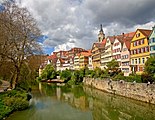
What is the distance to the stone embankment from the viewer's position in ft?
87.9

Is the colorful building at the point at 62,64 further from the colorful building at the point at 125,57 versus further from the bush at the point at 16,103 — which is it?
the bush at the point at 16,103

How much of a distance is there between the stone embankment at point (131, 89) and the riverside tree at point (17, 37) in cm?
1377

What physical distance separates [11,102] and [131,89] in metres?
16.6

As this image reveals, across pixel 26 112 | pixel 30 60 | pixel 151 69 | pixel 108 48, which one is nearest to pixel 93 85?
pixel 108 48

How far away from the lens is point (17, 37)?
25.8 m

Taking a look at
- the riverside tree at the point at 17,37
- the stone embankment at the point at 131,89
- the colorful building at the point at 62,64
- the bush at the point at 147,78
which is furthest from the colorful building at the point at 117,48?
the colorful building at the point at 62,64

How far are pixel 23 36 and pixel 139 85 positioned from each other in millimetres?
15990

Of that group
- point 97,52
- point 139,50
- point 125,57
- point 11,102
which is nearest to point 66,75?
point 97,52

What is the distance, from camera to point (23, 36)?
26172 millimetres

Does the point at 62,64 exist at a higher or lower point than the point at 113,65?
higher

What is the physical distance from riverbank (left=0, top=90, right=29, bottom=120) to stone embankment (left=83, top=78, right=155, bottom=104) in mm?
14392

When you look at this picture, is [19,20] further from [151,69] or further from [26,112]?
[151,69]

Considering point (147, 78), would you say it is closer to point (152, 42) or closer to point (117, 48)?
point (152, 42)

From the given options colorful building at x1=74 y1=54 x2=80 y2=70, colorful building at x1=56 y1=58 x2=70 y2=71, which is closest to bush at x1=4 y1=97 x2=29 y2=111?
colorful building at x1=74 y1=54 x2=80 y2=70
